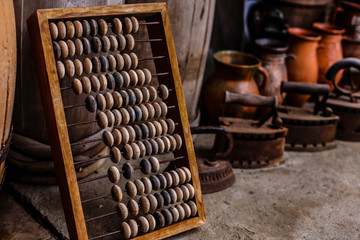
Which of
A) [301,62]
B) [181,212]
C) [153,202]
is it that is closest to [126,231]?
[153,202]

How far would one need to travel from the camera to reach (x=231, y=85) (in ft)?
9.09

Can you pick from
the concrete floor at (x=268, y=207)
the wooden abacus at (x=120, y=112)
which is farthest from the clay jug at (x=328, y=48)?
the wooden abacus at (x=120, y=112)

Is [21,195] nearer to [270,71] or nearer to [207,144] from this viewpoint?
[207,144]

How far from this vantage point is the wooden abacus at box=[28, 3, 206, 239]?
1625mm

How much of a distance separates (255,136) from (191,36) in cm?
69

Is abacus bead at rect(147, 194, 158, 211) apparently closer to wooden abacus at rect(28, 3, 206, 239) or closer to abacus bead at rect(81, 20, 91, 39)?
wooden abacus at rect(28, 3, 206, 239)

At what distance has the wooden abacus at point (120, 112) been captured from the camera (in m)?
1.62

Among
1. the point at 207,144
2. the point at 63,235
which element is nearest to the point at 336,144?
the point at 207,144

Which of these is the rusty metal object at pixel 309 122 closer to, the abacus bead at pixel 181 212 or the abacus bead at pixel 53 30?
the abacus bead at pixel 181 212

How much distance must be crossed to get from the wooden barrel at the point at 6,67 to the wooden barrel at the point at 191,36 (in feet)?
2.49

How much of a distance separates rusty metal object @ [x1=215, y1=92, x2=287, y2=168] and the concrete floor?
0.22ft

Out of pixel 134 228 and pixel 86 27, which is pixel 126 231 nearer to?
pixel 134 228

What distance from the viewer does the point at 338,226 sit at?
211 centimetres

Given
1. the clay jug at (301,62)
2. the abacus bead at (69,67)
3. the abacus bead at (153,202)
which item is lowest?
the abacus bead at (153,202)
